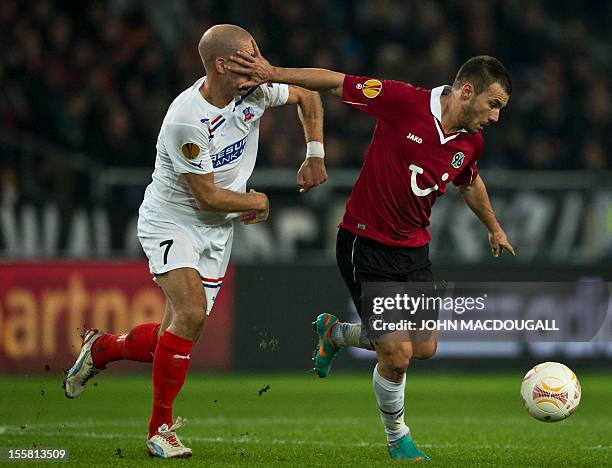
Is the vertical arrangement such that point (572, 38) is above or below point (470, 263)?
above

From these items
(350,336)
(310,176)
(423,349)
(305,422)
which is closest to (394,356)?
(423,349)

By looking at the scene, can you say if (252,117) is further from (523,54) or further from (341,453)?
(523,54)

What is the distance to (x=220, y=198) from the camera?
6.50 metres

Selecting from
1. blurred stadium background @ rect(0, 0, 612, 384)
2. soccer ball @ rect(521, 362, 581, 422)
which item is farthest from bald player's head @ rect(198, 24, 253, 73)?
blurred stadium background @ rect(0, 0, 612, 384)

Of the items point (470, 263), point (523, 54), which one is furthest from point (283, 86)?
point (523, 54)

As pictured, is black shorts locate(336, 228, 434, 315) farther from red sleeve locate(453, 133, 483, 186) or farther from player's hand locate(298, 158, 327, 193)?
red sleeve locate(453, 133, 483, 186)

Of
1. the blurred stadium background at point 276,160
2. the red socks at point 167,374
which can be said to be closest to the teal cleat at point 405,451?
the red socks at point 167,374

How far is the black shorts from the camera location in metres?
6.69

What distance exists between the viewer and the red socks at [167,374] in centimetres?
653

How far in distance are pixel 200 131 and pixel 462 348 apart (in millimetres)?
6253

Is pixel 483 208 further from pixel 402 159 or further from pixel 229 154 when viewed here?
pixel 229 154

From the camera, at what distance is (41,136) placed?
14094 mm

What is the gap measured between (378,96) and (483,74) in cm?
57

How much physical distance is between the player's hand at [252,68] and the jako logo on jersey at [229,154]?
55cm
